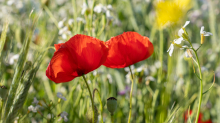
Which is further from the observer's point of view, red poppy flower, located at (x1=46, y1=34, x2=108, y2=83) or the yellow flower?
red poppy flower, located at (x1=46, y1=34, x2=108, y2=83)

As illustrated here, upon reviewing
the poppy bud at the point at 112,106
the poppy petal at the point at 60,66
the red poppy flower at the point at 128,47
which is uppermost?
the red poppy flower at the point at 128,47

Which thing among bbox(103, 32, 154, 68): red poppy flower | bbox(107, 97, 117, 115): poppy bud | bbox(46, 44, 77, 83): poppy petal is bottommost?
bbox(107, 97, 117, 115): poppy bud

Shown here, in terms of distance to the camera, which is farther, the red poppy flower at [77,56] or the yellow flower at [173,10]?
the red poppy flower at [77,56]

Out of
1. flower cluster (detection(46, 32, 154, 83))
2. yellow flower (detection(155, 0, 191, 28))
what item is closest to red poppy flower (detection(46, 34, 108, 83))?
flower cluster (detection(46, 32, 154, 83))

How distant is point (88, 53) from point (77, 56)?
2 centimetres

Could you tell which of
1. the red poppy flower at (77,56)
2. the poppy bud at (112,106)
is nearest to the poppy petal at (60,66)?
the red poppy flower at (77,56)

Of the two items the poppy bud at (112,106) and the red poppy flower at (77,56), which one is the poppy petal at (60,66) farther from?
the poppy bud at (112,106)

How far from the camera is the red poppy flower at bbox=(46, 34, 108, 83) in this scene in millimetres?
404

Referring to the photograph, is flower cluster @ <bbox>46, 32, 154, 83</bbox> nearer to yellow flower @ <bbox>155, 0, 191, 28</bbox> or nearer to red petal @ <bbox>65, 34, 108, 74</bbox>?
red petal @ <bbox>65, 34, 108, 74</bbox>

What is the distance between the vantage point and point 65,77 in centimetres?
44

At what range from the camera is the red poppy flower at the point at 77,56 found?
0.40 meters

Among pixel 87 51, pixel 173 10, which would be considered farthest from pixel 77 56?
pixel 173 10

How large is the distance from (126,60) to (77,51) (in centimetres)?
12

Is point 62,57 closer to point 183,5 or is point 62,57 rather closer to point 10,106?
point 10,106
